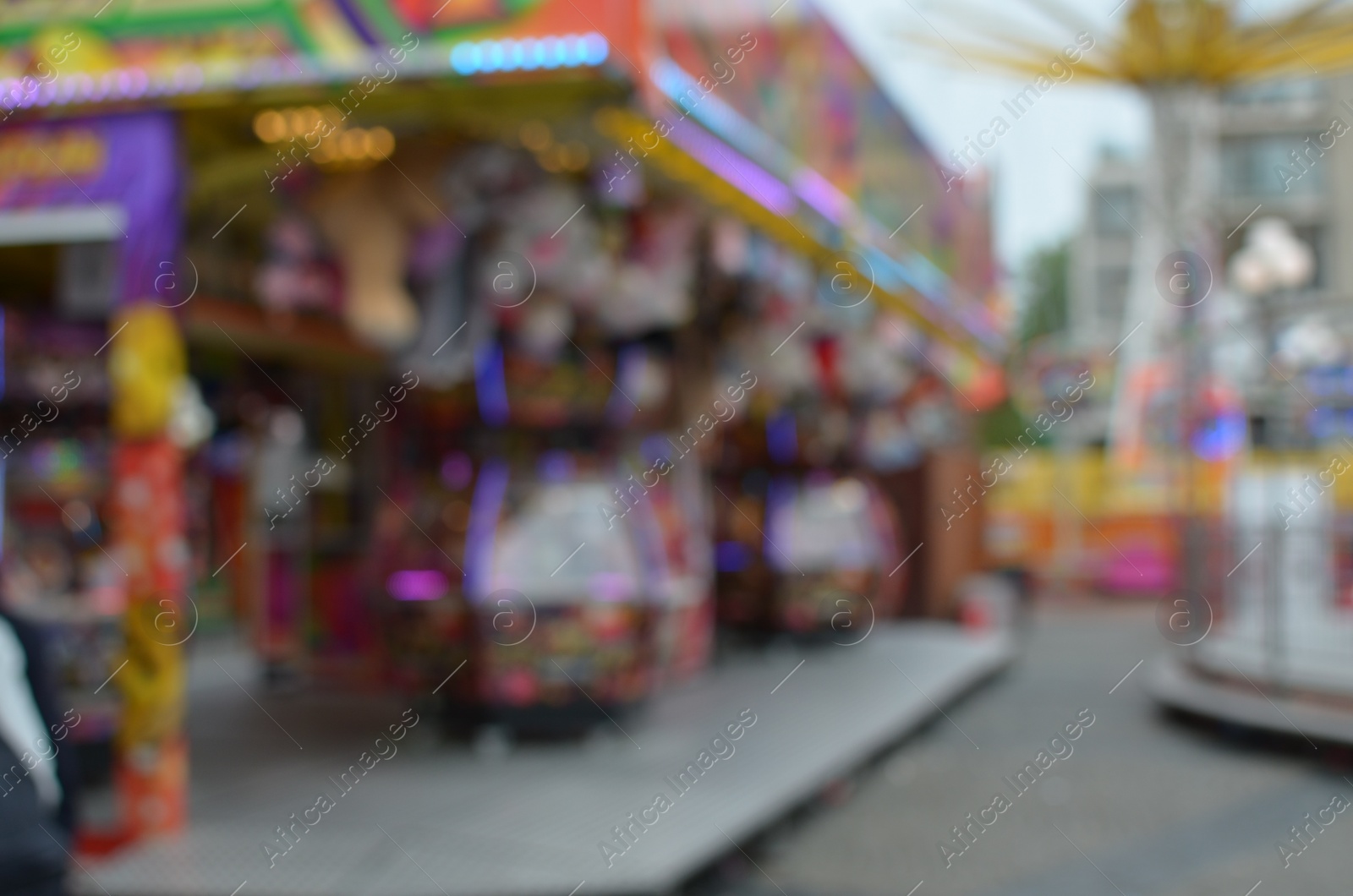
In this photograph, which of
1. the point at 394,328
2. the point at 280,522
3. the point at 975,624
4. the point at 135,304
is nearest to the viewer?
the point at 135,304

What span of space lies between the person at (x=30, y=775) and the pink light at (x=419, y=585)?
13.4ft

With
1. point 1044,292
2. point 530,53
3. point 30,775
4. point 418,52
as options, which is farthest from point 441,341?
point 1044,292

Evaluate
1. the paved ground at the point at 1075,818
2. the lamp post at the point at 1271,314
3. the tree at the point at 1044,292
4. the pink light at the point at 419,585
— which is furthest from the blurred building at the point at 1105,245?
the pink light at the point at 419,585

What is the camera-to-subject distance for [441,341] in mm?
6688

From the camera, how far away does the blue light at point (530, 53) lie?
5238 millimetres

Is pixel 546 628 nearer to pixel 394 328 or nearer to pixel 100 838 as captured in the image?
pixel 394 328

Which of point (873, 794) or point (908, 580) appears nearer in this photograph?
point (873, 794)

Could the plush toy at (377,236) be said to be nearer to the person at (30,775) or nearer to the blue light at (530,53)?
the blue light at (530,53)

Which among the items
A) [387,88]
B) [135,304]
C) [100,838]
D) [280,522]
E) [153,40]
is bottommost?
[100,838]

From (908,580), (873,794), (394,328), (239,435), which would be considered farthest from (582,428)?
(908,580)

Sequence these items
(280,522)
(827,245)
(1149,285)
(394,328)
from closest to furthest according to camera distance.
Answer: (394,328)
(827,245)
(280,522)
(1149,285)

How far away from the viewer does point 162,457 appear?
561 centimetres

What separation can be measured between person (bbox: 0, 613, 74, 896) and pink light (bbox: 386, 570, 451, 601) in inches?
160

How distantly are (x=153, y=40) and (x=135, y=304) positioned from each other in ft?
3.76
